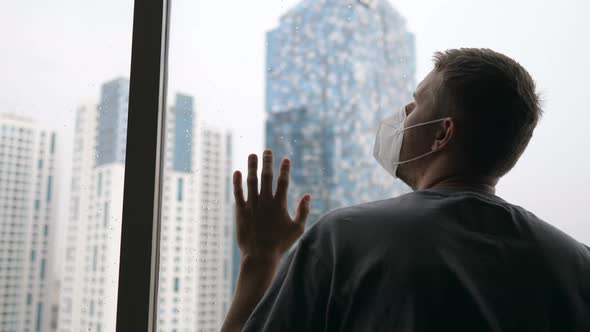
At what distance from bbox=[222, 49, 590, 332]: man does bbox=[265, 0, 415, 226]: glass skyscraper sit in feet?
0.92

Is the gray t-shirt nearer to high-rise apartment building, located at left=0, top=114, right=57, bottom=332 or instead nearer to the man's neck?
the man's neck

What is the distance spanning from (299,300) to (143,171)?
1.99 feet

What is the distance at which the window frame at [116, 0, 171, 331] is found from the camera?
3.59 ft

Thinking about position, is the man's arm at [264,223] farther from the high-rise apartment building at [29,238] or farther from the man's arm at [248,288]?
the high-rise apartment building at [29,238]

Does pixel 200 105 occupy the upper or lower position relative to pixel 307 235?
upper

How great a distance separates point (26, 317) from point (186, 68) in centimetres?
80

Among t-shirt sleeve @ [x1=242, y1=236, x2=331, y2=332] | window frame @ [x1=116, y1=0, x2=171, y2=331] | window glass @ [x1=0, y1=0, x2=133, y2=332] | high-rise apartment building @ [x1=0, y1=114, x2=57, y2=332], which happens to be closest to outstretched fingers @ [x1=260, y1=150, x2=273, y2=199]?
t-shirt sleeve @ [x1=242, y1=236, x2=331, y2=332]

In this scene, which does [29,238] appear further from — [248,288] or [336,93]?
[336,93]

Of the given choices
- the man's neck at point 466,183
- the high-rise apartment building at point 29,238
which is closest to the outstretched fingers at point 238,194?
the man's neck at point 466,183

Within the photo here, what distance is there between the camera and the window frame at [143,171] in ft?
3.59

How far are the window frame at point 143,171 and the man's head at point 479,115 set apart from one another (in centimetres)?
65

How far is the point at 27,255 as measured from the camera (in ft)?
4.38

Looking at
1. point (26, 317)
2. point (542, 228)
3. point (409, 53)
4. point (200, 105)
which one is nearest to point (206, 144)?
point (200, 105)

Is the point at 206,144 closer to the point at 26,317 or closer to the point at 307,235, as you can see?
the point at 307,235
